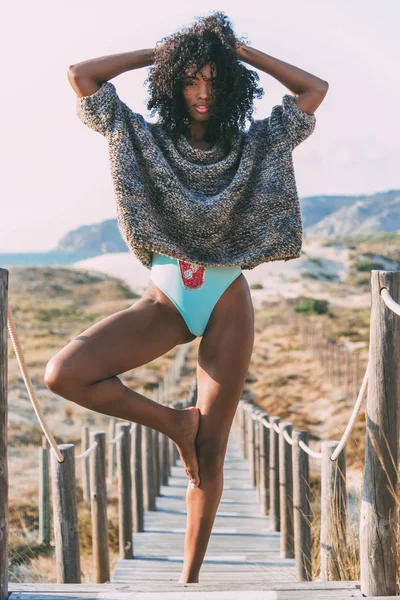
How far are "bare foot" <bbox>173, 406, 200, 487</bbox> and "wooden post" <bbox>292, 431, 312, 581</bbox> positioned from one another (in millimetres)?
1557

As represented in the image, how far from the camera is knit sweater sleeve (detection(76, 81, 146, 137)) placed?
2.76 m

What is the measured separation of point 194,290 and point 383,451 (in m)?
0.90

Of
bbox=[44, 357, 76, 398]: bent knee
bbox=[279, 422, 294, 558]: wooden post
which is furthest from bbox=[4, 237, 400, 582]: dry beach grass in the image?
bbox=[44, 357, 76, 398]: bent knee

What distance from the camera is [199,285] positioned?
2844 mm

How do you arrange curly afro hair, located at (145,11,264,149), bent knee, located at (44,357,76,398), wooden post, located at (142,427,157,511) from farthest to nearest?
wooden post, located at (142,427,157,511) < curly afro hair, located at (145,11,264,149) < bent knee, located at (44,357,76,398)

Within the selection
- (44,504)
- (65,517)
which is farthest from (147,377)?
(65,517)

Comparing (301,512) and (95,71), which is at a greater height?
(95,71)

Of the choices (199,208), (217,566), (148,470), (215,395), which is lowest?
(217,566)

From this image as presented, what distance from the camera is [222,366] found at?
2812mm

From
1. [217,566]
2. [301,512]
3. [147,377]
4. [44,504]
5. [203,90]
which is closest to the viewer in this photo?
[203,90]

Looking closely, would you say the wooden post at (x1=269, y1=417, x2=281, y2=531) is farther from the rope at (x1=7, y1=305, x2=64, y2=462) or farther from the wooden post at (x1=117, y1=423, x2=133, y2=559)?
the rope at (x1=7, y1=305, x2=64, y2=462)

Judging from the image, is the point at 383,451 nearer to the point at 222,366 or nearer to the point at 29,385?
the point at 222,366

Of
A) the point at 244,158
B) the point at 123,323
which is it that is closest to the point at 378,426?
the point at 123,323

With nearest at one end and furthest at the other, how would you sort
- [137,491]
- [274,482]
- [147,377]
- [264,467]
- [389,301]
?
[389,301]
[137,491]
[274,482]
[264,467]
[147,377]
